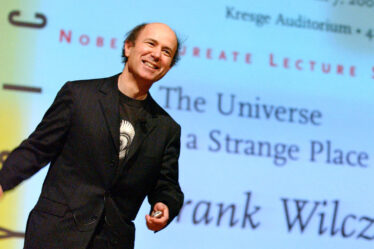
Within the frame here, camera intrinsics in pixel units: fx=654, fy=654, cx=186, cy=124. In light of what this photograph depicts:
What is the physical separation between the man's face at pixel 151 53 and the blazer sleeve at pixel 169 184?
0.18 metres

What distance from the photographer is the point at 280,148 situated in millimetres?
2793

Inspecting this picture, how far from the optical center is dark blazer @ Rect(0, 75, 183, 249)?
63.4 inches

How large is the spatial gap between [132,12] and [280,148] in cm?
85

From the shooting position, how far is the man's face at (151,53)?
5.74 feet

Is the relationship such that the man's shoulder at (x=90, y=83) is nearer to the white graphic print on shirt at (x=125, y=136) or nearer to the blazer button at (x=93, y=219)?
the white graphic print on shirt at (x=125, y=136)

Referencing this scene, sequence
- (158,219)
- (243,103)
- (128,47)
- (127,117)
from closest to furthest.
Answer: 1. (158,219)
2. (127,117)
3. (128,47)
4. (243,103)

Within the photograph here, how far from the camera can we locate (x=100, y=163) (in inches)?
64.9

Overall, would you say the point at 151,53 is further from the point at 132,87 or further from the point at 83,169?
the point at 83,169

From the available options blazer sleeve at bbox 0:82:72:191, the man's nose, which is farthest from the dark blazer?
the man's nose

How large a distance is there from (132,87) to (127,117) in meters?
0.09

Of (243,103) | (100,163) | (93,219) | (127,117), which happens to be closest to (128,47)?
(127,117)

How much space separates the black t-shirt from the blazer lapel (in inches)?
1.3

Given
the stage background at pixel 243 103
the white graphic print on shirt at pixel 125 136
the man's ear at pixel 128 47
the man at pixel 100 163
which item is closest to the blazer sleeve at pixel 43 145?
the man at pixel 100 163

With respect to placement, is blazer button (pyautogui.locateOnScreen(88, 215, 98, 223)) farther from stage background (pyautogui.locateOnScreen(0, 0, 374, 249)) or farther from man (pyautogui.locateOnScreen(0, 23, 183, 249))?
stage background (pyautogui.locateOnScreen(0, 0, 374, 249))
